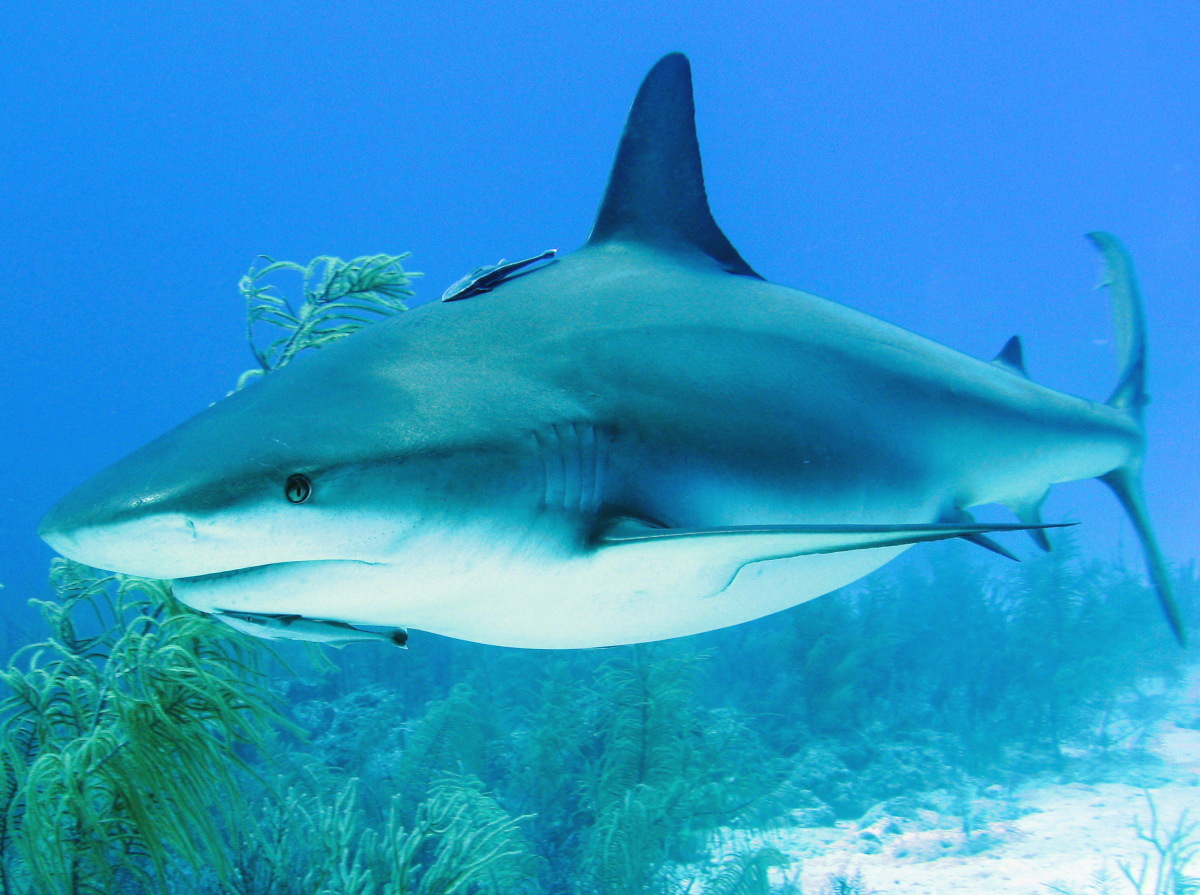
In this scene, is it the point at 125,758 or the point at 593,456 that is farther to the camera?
the point at 125,758

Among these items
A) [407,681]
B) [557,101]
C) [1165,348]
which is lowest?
[407,681]

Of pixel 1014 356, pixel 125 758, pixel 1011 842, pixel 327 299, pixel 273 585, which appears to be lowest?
pixel 1011 842

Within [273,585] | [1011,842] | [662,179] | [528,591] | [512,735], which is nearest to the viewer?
[273,585]

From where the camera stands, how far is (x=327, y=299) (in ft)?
14.0

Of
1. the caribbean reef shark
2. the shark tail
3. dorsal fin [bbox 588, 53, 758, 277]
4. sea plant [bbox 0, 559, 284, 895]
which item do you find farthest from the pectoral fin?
the shark tail

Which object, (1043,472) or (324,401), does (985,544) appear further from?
(324,401)

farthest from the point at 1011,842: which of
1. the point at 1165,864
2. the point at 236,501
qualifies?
the point at 236,501

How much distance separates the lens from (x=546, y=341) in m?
1.70

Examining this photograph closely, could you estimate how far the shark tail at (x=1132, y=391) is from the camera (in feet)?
11.6

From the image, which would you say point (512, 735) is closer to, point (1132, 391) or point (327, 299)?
point (327, 299)

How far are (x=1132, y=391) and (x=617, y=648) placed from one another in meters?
6.85

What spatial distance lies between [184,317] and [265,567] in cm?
13230

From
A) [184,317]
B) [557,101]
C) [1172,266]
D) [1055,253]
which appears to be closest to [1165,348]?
[1172,266]

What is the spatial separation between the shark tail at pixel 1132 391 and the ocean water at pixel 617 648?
2.58 metres
